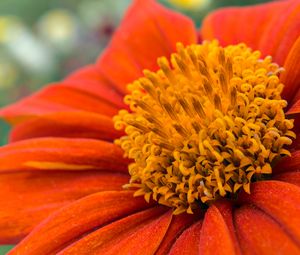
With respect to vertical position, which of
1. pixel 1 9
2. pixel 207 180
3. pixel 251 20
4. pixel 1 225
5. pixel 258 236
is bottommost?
pixel 258 236

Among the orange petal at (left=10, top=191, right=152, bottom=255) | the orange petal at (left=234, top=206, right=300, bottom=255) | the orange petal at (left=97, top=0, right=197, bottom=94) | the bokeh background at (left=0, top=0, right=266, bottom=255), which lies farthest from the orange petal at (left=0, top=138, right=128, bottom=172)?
the bokeh background at (left=0, top=0, right=266, bottom=255)

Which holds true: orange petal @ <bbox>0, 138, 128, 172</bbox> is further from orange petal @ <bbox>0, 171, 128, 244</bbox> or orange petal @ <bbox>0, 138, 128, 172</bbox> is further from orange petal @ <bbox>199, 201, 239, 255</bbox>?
orange petal @ <bbox>199, 201, 239, 255</bbox>

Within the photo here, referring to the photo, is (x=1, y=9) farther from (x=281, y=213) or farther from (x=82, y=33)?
(x=281, y=213)

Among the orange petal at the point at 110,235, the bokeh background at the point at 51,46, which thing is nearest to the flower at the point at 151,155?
the orange petal at the point at 110,235

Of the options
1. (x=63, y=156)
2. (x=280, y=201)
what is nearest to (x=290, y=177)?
(x=280, y=201)

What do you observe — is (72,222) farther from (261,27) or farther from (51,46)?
(51,46)

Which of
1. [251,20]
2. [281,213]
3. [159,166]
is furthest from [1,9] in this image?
[281,213]
